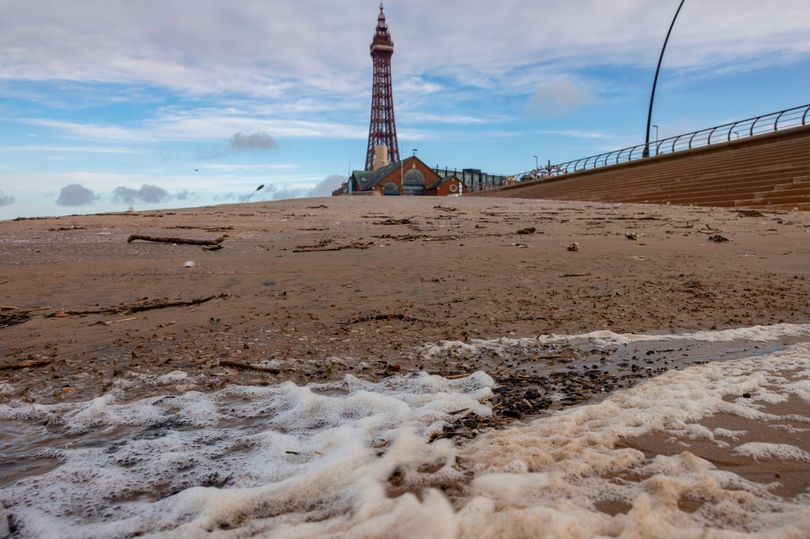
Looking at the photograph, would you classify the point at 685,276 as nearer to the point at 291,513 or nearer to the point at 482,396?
the point at 482,396

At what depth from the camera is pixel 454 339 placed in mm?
3805

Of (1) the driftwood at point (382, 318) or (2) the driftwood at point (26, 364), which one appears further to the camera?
(1) the driftwood at point (382, 318)

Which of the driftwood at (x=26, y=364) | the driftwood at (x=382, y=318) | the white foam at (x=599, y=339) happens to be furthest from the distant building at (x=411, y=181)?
the driftwood at (x=26, y=364)

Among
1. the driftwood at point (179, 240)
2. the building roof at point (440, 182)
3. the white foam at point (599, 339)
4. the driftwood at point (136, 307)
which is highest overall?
the building roof at point (440, 182)

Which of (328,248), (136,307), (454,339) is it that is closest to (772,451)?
(454,339)

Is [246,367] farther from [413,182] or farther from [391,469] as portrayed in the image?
[413,182]

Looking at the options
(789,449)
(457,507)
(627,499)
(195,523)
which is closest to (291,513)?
(195,523)

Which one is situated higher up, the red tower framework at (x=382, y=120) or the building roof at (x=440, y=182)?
the red tower framework at (x=382, y=120)

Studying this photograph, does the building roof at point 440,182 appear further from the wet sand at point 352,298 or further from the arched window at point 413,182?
the wet sand at point 352,298

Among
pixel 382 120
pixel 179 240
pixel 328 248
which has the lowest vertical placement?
pixel 328 248

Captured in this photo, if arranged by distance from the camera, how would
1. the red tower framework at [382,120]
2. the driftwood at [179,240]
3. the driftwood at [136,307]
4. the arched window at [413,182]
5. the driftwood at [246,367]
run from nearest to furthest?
the driftwood at [246,367] < the driftwood at [136,307] < the driftwood at [179,240] < the arched window at [413,182] < the red tower framework at [382,120]

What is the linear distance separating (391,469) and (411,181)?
69.2 metres

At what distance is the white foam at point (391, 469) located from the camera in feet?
5.22

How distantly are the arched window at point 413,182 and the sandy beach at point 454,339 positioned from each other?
62545mm
